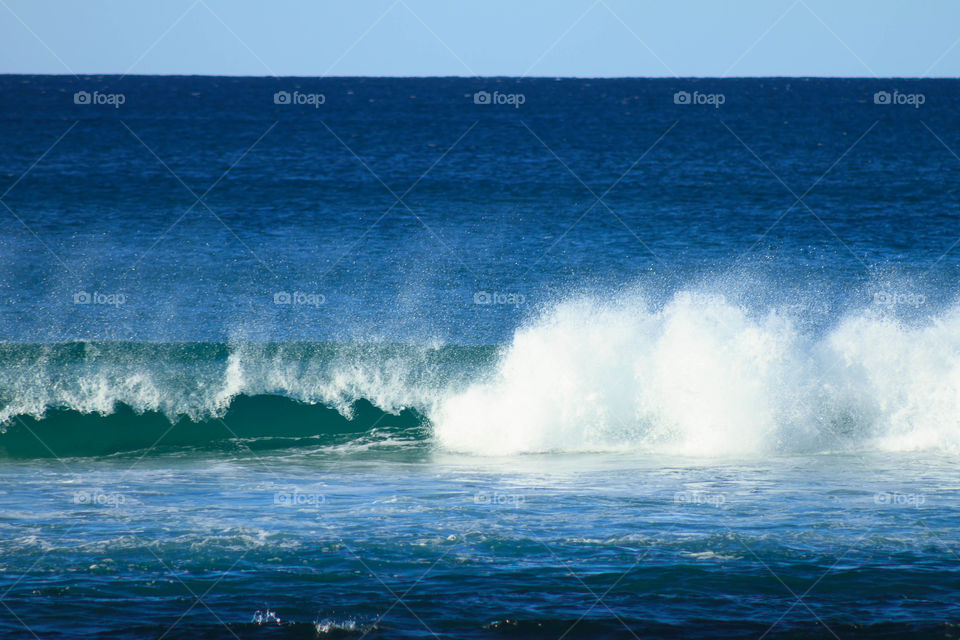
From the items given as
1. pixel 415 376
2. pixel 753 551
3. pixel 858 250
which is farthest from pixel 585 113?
pixel 753 551

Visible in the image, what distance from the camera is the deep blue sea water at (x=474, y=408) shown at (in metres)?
6.38

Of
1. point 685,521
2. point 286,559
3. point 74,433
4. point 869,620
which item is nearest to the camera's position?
point 869,620

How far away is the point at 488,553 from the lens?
23.2 ft

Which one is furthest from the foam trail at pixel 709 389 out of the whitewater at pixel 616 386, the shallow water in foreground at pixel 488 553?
the shallow water in foreground at pixel 488 553

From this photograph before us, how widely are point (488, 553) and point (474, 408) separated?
6.25m

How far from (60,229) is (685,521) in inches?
1031

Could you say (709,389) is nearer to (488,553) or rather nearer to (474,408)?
(474,408)

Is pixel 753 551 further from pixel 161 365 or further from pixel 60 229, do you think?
pixel 60 229

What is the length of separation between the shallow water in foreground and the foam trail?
1586mm

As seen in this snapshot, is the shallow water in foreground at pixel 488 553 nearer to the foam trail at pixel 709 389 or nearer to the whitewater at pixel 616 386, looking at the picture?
the foam trail at pixel 709 389

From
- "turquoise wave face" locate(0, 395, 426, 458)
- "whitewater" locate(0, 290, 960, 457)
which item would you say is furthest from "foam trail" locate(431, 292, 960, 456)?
"turquoise wave face" locate(0, 395, 426, 458)

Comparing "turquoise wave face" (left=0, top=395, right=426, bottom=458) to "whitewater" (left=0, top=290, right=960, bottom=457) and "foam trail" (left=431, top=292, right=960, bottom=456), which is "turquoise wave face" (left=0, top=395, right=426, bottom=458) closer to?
"whitewater" (left=0, top=290, right=960, bottom=457)

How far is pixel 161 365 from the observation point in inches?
645

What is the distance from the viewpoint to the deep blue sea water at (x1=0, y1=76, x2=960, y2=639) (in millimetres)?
6379
